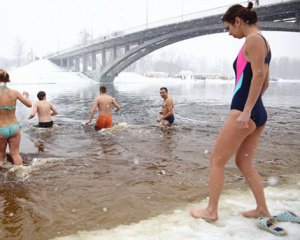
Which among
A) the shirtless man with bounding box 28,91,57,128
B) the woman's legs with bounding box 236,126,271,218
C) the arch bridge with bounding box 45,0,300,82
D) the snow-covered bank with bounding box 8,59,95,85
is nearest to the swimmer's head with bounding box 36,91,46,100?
the shirtless man with bounding box 28,91,57,128

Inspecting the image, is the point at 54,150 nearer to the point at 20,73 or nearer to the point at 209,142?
the point at 209,142

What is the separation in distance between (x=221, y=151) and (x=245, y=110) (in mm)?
465

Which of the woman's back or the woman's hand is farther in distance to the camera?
the woman's back

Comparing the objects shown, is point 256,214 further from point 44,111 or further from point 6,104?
point 44,111

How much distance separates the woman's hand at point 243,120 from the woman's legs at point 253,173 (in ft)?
1.09

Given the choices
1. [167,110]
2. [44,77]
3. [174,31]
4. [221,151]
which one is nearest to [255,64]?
[221,151]

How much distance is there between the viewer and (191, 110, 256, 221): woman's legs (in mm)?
2650

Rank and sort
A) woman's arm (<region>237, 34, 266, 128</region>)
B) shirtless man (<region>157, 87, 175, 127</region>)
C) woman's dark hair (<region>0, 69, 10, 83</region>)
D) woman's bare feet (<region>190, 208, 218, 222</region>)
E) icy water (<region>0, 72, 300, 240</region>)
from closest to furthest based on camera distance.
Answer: woman's arm (<region>237, 34, 266, 128</region>) < woman's bare feet (<region>190, 208, 218, 222</region>) < icy water (<region>0, 72, 300, 240</region>) < woman's dark hair (<region>0, 69, 10, 83</region>) < shirtless man (<region>157, 87, 175, 127</region>)

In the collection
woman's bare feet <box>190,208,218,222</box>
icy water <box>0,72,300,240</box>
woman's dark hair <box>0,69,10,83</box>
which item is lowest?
icy water <box>0,72,300,240</box>

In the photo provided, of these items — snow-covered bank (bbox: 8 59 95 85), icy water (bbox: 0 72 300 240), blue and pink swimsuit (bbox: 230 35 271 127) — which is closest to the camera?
blue and pink swimsuit (bbox: 230 35 271 127)

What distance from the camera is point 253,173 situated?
2.89m

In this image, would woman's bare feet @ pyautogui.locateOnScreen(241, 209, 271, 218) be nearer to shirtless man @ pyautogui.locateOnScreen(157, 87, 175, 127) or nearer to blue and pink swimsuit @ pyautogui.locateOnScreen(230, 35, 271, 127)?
blue and pink swimsuit @ pyautogui.locateOnScreen(230, 35, 271, 127)

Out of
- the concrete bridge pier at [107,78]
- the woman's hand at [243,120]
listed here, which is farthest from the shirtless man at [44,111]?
the concrete bridge pier at [107,78]

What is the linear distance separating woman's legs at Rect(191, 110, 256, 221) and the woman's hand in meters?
0.07
